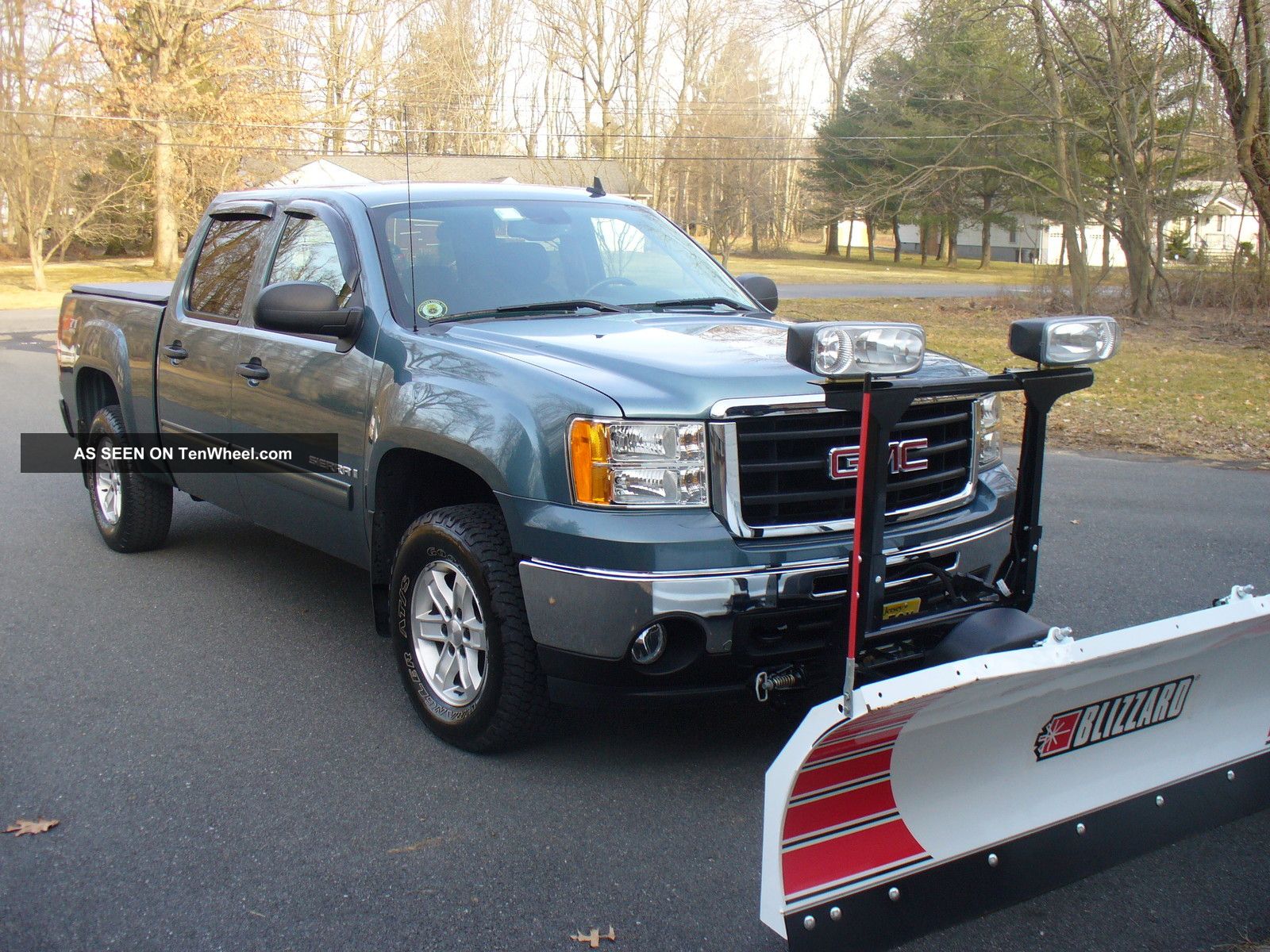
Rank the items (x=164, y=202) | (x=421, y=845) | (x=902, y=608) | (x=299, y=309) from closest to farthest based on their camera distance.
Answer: (x=421, y=845), (x=902, y=608), (x=299, y=309), (x=164, y=202)

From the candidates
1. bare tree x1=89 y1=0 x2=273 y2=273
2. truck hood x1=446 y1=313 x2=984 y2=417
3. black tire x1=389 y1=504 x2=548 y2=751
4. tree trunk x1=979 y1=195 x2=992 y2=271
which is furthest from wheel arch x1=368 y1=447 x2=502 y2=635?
tree trunk x1=979 y1=195 x2=992 y2=271

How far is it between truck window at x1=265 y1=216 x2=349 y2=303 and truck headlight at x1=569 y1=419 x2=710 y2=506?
1752 millimetres

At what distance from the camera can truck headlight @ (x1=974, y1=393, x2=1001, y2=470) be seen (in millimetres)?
4281

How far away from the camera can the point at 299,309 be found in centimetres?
433

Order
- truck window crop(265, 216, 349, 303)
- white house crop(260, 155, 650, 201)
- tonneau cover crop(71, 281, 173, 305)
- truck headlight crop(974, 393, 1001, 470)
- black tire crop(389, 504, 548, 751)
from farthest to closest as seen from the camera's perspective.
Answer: white house crop(260, 155, 650, 201)
tonneau cover crop(71, 281, 173, 305)
truck window crop(265, 216, 349, 303)
truck headlight crop(974, 393, 1001, 470)
black tire crop(389, 504, 548, 751)

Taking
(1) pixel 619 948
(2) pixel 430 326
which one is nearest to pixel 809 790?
(1) pixel 619 948

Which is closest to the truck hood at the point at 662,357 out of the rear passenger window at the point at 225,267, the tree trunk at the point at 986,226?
the rear passenger window at the point at 225,267

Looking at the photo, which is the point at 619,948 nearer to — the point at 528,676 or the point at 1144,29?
the point at 528,676

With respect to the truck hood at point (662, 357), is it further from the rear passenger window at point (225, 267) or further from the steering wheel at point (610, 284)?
the rear passenger window at point (225, 267)

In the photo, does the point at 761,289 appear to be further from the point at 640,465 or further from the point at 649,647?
the point at 649,647

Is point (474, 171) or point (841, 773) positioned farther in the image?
point (474, 171)

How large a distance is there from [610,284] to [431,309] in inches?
34.0

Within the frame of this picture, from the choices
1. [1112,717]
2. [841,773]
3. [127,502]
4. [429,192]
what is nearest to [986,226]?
[127,502]

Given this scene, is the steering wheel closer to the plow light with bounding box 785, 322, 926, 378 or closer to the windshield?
the windshield
